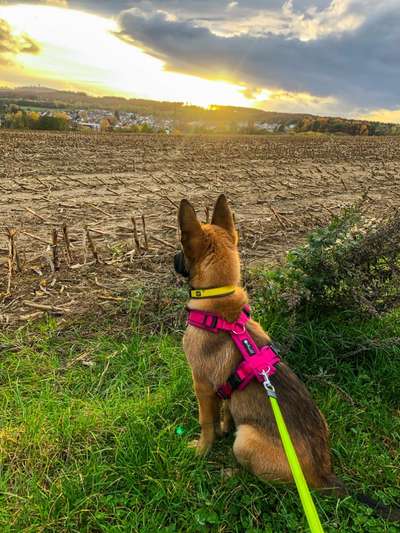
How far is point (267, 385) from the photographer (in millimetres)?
2662

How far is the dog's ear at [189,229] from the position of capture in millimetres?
2797

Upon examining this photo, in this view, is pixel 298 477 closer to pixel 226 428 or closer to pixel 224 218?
pixel 226 428

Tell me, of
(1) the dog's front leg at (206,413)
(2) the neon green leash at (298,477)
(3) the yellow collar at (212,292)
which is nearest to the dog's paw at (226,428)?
(1) the dog's front leg at (206,413)

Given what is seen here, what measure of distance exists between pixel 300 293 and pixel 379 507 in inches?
77.0

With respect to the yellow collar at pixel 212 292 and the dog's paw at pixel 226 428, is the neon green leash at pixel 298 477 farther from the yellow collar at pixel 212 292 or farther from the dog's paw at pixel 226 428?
the dog's paw at pixel 226 428

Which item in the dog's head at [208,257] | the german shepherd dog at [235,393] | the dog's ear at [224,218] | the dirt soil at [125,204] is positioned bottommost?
the dirt soil at [125,204]

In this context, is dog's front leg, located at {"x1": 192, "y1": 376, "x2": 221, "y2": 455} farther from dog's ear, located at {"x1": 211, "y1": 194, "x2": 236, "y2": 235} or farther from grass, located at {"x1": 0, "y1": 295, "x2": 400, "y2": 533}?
dog's ear, located at {"x1": 211, "y1": 194, "x2": 236, "y2": 235}

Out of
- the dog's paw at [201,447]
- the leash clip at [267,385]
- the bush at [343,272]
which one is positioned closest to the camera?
the leash clip at [267,385]

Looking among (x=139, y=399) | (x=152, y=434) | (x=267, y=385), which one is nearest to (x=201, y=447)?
(x=152, y=434)

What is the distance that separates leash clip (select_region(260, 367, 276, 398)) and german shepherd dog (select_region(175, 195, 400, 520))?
11cm

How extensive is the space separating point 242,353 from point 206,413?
59 centimetres

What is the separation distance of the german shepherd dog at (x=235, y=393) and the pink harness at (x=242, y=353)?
0.05 meters

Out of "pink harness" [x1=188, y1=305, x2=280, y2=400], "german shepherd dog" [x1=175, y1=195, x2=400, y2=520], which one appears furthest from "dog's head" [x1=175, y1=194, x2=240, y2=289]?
"pink harness" [x1=188, y1=305, x2=280, y2=400]

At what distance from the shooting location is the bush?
420cm
